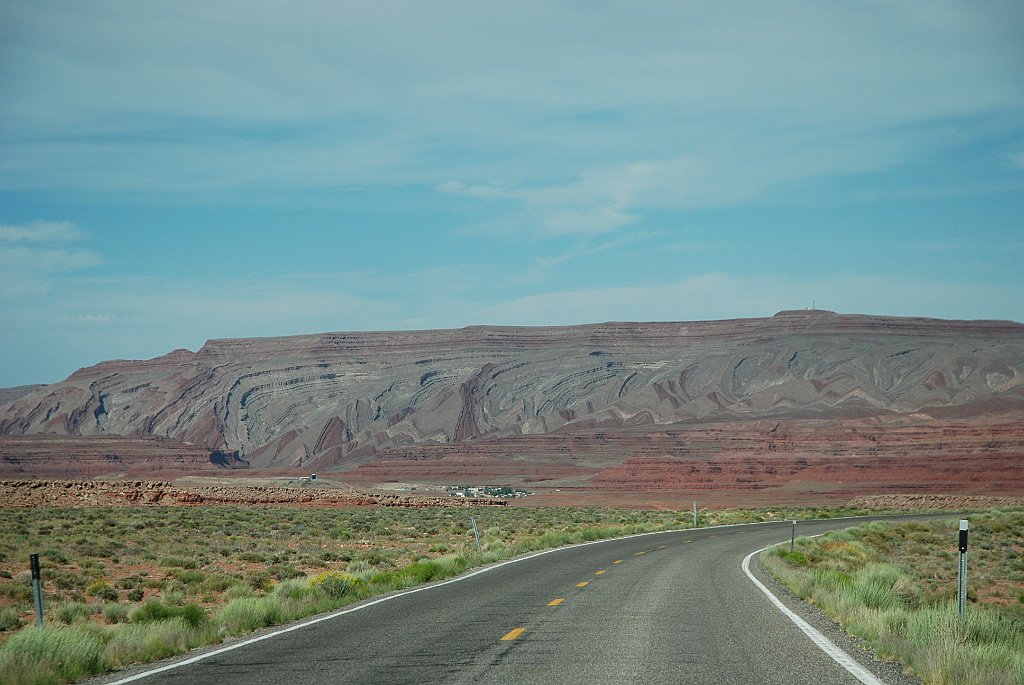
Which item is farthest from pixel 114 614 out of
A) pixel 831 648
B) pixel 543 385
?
pixel 543 385

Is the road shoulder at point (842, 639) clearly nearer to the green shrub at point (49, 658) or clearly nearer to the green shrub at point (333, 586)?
the green shrub at point (333, 586)

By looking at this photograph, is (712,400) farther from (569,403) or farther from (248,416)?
(248,416)

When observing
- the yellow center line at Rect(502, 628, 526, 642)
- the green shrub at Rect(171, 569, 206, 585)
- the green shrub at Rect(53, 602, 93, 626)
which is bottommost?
the green shrub at Rect(171, 569, 206, 585)

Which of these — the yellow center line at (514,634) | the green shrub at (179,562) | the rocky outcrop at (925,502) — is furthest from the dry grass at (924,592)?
the rocky outcrop at (925,502)

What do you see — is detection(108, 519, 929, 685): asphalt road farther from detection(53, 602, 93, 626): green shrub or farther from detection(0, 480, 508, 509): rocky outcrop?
detection(0, 480, 508, 509): rocky outcrop

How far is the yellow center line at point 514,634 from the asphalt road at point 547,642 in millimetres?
34

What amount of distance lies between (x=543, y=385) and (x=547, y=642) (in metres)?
165

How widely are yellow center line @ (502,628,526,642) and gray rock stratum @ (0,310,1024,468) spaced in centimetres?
11937

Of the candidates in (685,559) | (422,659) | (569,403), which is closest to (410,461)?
(569,403)

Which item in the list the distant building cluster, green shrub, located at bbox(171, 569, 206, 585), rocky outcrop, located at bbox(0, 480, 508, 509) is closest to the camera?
green shrub, located at bbox(171, 569, 206, 585)

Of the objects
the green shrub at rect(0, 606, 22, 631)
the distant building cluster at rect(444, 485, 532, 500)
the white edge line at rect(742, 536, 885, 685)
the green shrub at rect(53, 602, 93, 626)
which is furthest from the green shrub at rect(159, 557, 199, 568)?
the distant building cluster at rect(444, 485, 532, 500)

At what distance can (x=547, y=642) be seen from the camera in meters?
11.0

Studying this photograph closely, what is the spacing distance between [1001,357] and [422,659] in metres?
149

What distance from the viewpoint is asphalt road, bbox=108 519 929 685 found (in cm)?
915
